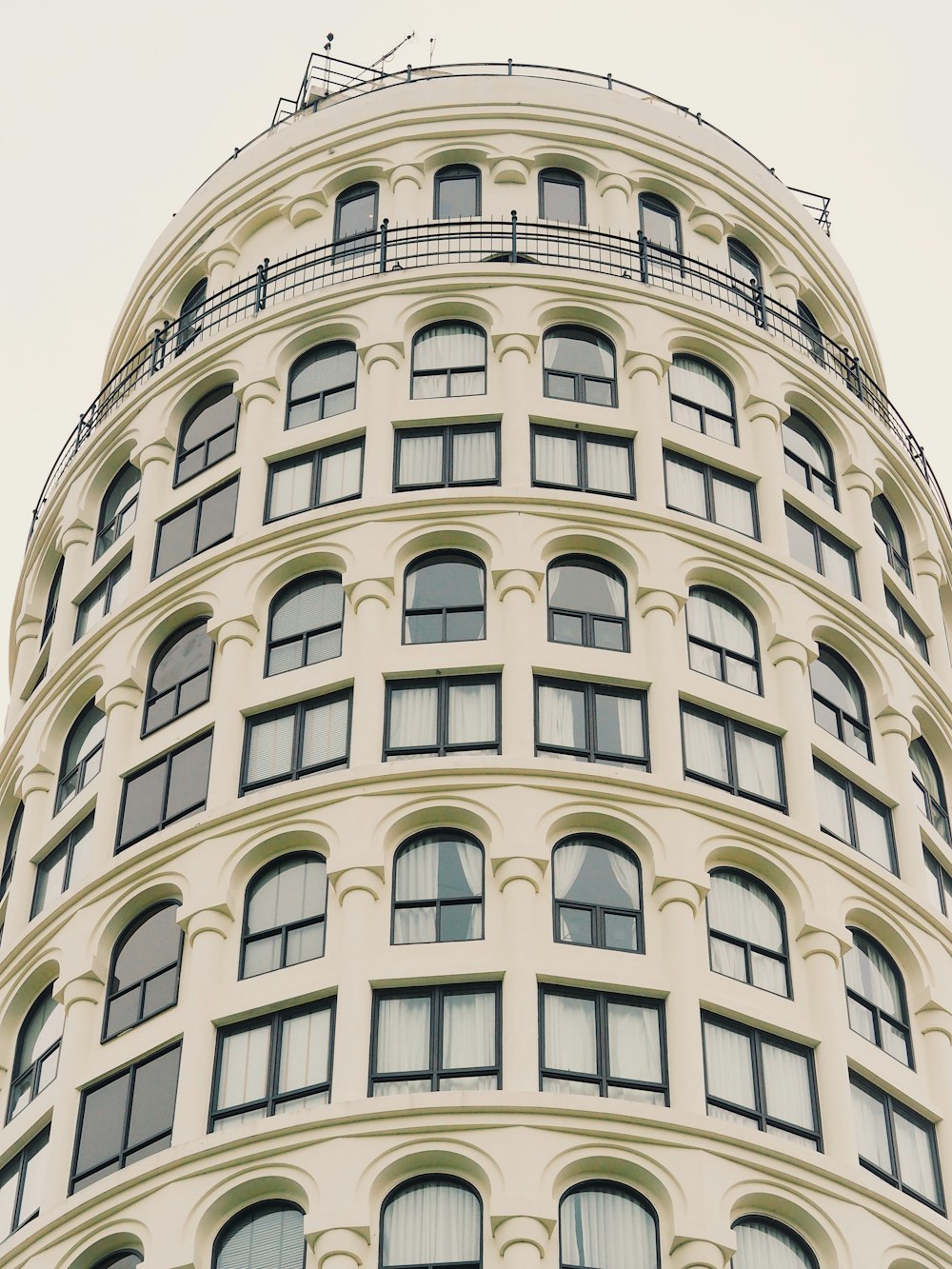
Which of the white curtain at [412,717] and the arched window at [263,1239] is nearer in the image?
the arched window at [263,1239]

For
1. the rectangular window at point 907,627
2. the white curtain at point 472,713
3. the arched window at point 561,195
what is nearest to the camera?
the white curtain at point 472,713

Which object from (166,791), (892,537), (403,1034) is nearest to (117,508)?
(166,791)

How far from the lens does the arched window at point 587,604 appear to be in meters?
43.8

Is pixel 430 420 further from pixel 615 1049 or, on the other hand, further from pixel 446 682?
pixel 615 1049

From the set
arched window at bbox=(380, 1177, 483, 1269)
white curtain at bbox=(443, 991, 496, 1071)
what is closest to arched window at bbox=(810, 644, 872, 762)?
white curtain at bbox=(443, 991, 496, 1071)

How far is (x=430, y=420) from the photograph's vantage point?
155 ft

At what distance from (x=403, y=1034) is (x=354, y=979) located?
1.07 meters

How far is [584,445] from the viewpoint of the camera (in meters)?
47.4

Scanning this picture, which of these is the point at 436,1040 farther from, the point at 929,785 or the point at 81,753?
the point at 929,785

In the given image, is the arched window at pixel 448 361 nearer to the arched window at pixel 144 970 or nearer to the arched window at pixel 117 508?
the arched window at pixel 117 508

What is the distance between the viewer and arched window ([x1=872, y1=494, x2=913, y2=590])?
169 feet

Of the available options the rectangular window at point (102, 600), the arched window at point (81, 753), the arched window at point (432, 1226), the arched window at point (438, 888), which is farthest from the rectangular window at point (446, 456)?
the arched window at point (432, 1226)

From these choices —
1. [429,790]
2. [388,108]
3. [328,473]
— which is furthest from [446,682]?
[388,108]

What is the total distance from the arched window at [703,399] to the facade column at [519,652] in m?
6.62
